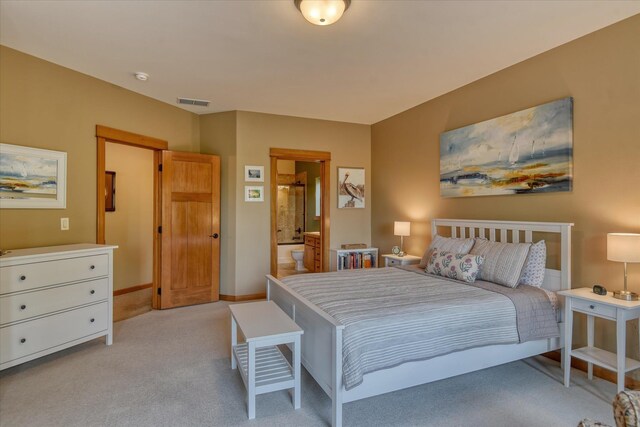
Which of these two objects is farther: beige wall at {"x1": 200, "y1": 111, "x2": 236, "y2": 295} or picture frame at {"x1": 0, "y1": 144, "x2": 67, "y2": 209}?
A: beige wall at {"x1": 200, "y1": 111, "x2": 236, "y2": 295}

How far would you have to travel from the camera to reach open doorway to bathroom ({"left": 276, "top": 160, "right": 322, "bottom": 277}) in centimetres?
812

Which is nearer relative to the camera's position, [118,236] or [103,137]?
[103,137]

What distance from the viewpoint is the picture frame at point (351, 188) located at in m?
5.32

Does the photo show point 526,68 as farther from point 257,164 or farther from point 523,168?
point 257,164

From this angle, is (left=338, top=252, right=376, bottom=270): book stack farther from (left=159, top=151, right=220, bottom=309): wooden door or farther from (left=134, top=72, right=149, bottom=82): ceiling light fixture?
(left=134, top=72, right=149, bottom=82): ceiling light fixture

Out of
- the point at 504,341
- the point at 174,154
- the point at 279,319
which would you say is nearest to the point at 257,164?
the point at 174,154

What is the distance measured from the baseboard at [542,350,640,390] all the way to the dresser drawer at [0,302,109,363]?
4121 mm

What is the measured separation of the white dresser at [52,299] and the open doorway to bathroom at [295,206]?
16.4 feet

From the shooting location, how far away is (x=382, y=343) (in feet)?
6.42

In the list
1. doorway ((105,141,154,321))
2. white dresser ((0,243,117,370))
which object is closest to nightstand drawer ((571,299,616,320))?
white dresser ((0,243,117,370))

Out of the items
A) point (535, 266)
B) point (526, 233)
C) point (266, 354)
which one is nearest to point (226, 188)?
point (266, 354)

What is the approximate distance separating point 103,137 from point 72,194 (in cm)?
73

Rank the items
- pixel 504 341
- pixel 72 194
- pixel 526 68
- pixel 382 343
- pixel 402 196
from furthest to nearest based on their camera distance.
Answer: pixel 402 196 → pixel 72 194 → pixel 526 68 → pixel 504 341 → pixel 382 343

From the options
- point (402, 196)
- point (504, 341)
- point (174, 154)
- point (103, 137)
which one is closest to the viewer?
point (504, 341)
